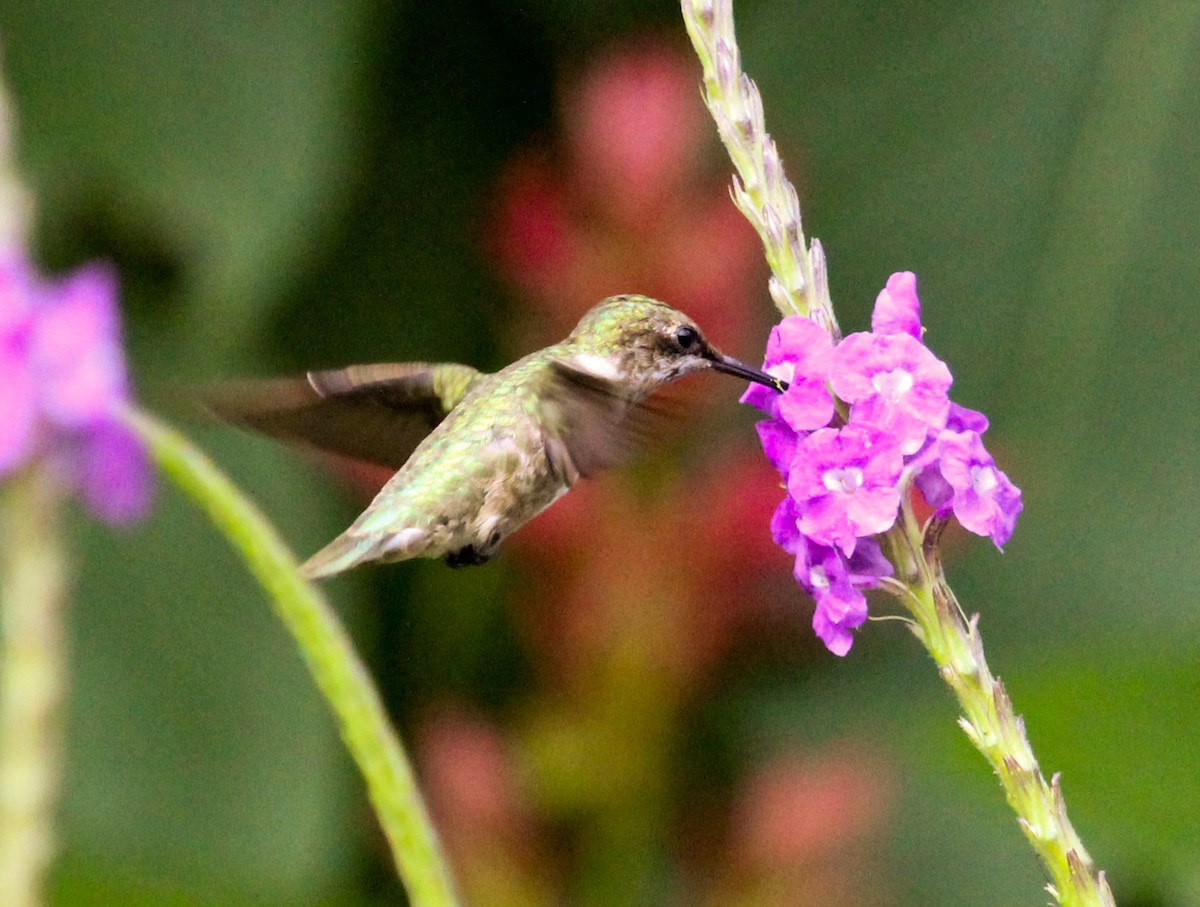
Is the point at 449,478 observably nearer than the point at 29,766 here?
No

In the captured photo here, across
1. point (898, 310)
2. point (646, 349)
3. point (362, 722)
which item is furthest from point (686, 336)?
point (362, 722)

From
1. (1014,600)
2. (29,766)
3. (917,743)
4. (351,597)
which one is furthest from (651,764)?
(29,766)

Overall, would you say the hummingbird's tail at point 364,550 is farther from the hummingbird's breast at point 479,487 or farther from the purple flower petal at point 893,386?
the purple flower petal at point 893,386

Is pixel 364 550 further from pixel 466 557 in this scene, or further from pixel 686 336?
pixel 686 336

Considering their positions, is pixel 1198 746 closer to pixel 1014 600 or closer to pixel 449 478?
pixel 1014 600

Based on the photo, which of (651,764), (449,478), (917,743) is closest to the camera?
(449,478)

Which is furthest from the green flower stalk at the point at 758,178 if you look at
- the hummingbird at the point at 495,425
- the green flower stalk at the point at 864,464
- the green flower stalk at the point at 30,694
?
the green flower stalk at the point at 30,694

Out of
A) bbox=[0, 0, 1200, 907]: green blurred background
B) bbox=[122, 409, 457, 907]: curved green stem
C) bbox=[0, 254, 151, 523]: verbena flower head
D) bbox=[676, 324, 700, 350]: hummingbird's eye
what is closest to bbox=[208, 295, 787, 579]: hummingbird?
bbox=[676, 324, 700, 350]: hummingbird's eye
